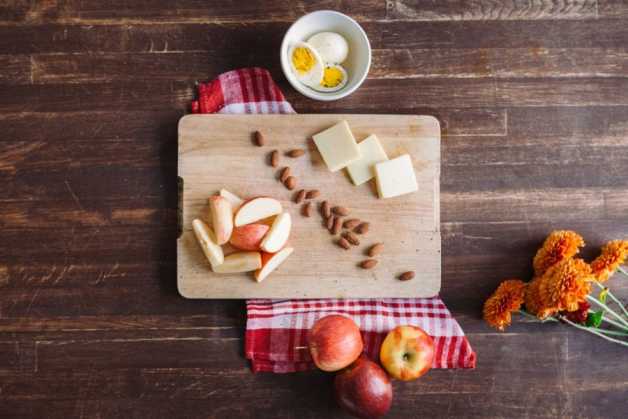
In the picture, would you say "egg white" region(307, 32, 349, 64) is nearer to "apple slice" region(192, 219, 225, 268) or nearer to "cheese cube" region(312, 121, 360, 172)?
"cheese cube" region(312, 121, 360, 172)

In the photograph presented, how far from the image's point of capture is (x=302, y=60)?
57.3 inches

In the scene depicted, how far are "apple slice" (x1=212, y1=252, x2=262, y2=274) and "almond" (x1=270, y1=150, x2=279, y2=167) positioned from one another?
9.4 inches

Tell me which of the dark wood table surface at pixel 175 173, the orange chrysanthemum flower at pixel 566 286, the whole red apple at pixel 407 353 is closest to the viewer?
the orange chrysanthemum flower at pixel 566 286

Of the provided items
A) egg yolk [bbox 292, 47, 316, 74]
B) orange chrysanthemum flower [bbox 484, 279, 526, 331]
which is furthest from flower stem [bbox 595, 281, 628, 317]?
egg yolk [bbox 292, 47, 316, 74]

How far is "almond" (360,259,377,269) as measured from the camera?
1490 mm

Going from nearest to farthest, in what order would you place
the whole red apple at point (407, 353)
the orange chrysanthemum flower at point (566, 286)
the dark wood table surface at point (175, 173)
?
the orange chrysanthemum flower at point (566, 286) → the whole red apple at point (407, 353) → the dark wood table surface at point (175, 173)

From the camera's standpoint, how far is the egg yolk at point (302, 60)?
1446mm

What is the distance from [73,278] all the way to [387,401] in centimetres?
91

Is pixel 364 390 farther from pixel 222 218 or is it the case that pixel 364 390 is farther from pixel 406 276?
pixel 222 218

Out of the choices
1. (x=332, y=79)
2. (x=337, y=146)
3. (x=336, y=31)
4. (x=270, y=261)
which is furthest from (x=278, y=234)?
(x=336, y=31)

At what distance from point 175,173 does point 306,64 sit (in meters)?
0.47

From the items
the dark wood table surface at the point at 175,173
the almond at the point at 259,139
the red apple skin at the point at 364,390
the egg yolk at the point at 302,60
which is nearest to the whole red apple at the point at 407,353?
the red apple skin at the point at 364,390

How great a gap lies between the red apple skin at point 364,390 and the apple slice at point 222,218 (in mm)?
466

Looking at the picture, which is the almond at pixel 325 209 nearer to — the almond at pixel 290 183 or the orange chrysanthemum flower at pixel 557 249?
the almond at pixel 290 183
